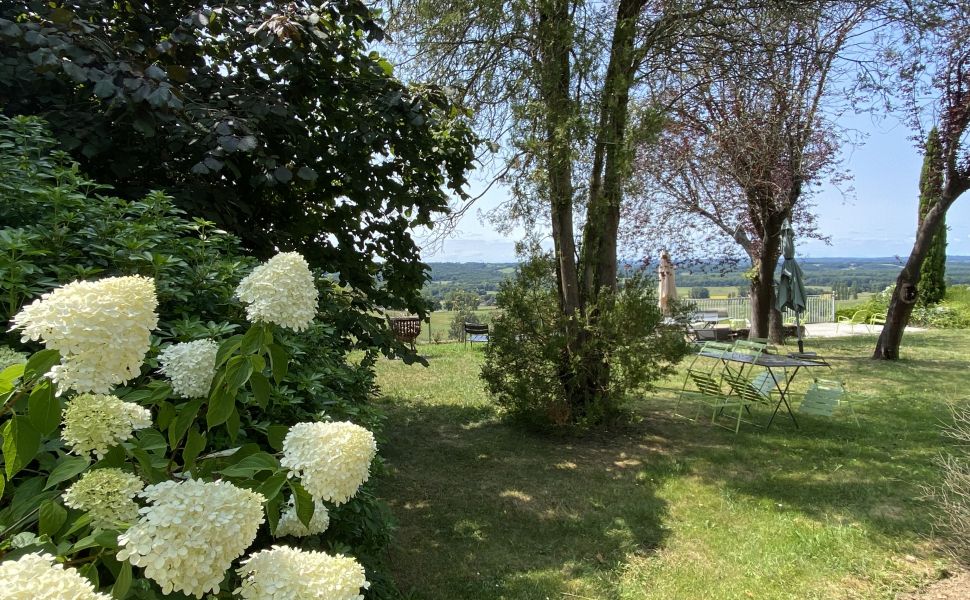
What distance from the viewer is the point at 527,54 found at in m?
5.34

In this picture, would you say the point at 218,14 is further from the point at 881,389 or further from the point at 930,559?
the point at 881,389

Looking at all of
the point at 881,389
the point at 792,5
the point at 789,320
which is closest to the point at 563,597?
the point at 792,5

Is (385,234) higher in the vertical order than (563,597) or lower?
higher

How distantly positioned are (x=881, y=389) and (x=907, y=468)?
12.0 ft

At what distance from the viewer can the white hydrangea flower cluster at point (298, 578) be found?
77 centimetres

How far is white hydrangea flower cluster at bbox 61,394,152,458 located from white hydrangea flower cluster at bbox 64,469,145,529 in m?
0.05

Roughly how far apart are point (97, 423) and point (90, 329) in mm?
198

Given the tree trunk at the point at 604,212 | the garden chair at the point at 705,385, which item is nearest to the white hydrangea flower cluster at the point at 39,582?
the tree trunk at the point at 604,212

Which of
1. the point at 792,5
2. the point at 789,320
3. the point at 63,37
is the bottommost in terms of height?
the point at 789,320

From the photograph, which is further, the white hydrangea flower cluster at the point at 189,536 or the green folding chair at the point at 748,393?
the green folding chair at the point at 748,393

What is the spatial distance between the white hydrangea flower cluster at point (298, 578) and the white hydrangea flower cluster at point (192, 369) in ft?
1.28

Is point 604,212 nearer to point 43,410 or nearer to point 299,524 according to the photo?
point 299,524

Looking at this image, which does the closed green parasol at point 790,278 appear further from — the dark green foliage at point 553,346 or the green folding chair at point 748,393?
the dark green foliage at point 553,346

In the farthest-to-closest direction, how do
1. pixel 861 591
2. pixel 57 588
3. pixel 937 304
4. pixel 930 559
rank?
1. pixel 937 304
2. pixel 930 559
3. pixel 861 591
4. pixel 57 588
